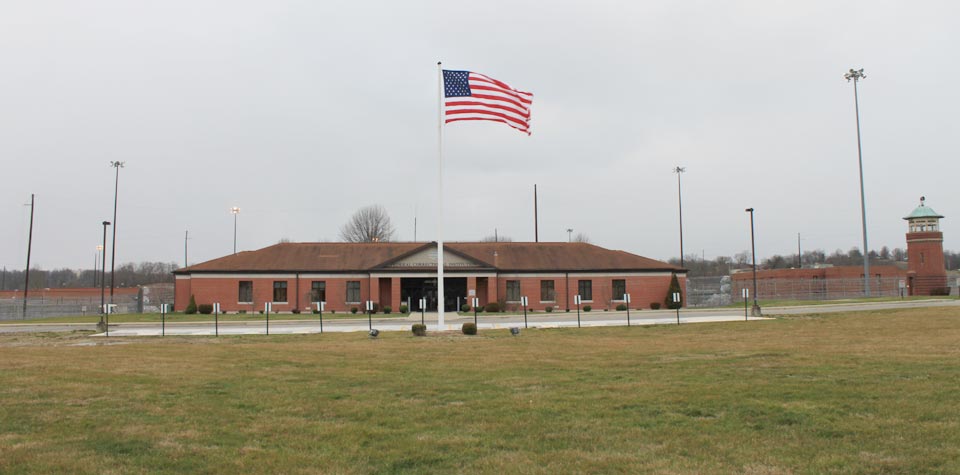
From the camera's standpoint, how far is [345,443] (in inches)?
273

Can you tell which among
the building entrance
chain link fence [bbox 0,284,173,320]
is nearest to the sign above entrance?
the building entrance

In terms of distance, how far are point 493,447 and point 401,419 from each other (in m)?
1.77

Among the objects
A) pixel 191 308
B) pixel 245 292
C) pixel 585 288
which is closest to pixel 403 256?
pixel 245 292

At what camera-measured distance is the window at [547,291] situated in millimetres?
53438

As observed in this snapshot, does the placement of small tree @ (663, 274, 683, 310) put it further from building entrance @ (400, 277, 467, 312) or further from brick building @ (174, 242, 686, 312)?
building entrance @ (400, 277, 467, 312)

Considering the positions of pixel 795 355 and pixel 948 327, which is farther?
pixel 948 327

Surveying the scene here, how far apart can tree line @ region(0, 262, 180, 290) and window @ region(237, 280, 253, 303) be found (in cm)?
8268

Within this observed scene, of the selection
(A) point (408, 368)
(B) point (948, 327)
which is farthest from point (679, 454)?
(B) point (948, 327)

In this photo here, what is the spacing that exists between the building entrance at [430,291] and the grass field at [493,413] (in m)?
36.9

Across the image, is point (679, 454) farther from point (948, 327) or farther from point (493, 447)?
point (948, 327)

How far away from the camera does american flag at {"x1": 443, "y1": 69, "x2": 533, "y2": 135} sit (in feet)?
74.7

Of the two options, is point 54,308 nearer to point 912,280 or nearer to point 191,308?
point 191,308

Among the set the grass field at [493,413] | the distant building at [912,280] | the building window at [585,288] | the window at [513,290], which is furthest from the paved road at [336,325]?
the distant building at [912,280]

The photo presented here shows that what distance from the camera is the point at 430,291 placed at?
53094mm
